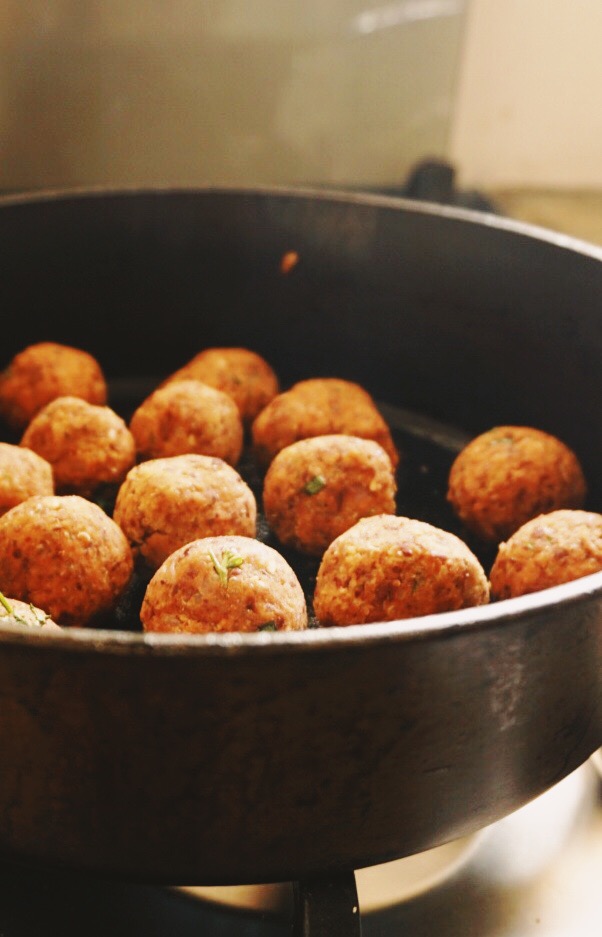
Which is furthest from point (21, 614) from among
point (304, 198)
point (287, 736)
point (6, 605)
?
point (304, 198)

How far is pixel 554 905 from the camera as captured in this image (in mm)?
1167

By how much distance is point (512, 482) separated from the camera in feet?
4.98

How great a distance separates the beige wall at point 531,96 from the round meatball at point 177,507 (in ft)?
5.46

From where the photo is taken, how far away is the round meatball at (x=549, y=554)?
4.16 feet

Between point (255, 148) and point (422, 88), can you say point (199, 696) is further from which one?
point (422, 88)

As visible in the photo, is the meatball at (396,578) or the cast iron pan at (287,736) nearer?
the cast iron pan at (287,736)

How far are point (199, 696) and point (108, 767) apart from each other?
0.12m

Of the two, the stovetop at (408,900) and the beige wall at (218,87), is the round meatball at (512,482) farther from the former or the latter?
the beige wall at (218,87)

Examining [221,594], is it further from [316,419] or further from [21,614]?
[316,419]

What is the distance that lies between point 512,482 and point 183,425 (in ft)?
1.81

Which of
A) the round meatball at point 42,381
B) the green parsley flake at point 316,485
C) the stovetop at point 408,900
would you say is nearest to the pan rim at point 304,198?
the round meatball at point 42,381

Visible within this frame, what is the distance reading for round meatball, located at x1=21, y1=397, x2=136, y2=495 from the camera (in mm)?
1542

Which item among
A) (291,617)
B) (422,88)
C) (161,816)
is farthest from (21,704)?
(422,88)

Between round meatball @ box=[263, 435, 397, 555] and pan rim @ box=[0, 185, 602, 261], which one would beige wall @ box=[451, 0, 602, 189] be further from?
round meatball @ box=[263, 435, 397, 555]
